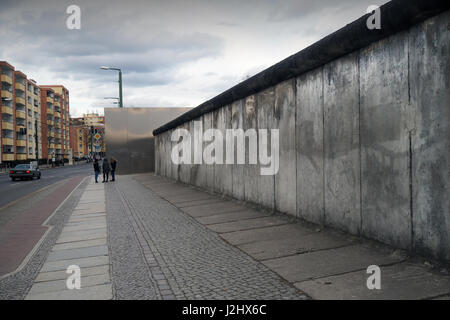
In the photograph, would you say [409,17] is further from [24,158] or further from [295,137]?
[24,158]

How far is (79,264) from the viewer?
5.25 m

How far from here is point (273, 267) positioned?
183 inches

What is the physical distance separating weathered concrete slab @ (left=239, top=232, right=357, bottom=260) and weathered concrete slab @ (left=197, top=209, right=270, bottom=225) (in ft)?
7.02

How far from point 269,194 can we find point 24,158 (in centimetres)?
7312

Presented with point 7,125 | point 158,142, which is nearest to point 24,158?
point 7,125

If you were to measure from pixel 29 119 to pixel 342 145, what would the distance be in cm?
8379

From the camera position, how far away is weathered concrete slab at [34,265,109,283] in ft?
15.2

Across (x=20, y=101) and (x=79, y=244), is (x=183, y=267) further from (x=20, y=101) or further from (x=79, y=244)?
(x=20, y=101)

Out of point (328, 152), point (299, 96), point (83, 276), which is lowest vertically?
point (83, 276)

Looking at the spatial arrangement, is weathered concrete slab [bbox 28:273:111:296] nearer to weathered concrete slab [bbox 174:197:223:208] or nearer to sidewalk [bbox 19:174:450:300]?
sidewalk [bbox 19:174:450:300]

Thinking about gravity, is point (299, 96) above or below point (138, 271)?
above

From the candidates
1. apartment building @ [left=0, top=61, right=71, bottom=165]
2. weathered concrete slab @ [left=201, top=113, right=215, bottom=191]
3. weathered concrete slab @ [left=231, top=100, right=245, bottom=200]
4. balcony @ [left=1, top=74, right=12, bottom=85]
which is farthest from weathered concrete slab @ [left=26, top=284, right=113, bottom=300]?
balcony @ [left=1, top=74, right=12, bottom=85]

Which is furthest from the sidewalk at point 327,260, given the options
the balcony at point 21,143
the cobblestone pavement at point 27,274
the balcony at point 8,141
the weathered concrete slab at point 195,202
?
the balcony at point 21,143

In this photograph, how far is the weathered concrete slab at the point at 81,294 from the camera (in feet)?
12.9
